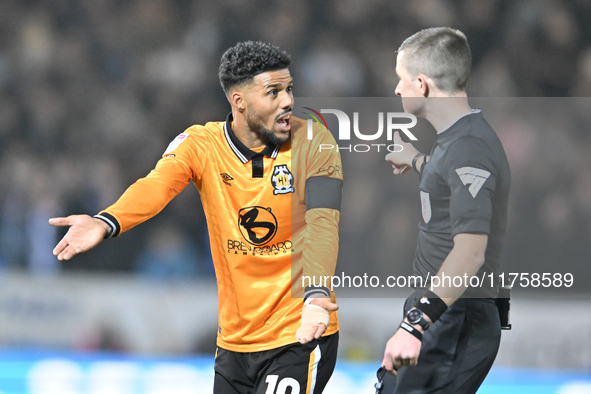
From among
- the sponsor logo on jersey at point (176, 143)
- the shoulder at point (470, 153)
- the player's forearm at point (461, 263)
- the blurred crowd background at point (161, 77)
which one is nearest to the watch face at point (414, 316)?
the player's forearm at point (461, 263)

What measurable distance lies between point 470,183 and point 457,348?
0.71 meters

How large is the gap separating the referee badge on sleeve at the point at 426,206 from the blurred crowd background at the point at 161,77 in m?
3.29

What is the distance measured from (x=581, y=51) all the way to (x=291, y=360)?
580cm

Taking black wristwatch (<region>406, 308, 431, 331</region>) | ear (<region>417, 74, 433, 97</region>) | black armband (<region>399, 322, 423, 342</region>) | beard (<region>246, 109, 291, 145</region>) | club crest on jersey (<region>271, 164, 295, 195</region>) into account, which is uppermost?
beard (<region>246, 109, 291, 145</region>)

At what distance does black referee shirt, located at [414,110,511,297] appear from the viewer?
100 inches

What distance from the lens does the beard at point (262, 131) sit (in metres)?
3.41

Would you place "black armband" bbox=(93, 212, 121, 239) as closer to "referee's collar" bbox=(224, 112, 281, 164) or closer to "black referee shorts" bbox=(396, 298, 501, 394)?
"referee's collar" bbox=(224, 112, 281, 164)

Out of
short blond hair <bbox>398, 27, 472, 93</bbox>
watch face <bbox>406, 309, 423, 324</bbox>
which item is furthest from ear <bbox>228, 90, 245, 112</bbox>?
watch face <bbox>406, 309, 423, 324</bbox>

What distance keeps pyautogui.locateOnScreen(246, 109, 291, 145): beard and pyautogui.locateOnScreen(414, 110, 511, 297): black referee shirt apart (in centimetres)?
A: 82

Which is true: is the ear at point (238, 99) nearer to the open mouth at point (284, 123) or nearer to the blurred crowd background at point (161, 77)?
the open mouth at point (284, 123)

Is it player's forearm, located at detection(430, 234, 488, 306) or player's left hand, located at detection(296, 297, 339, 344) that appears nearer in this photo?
player's forearm, located at detection(430, 234, 488, 306)

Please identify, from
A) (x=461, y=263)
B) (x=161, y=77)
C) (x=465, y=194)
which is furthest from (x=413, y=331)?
(x=161, y=77)

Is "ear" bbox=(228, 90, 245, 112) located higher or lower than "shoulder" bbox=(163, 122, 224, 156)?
higher

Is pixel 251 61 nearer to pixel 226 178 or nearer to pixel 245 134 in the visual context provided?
pixel 245 134
